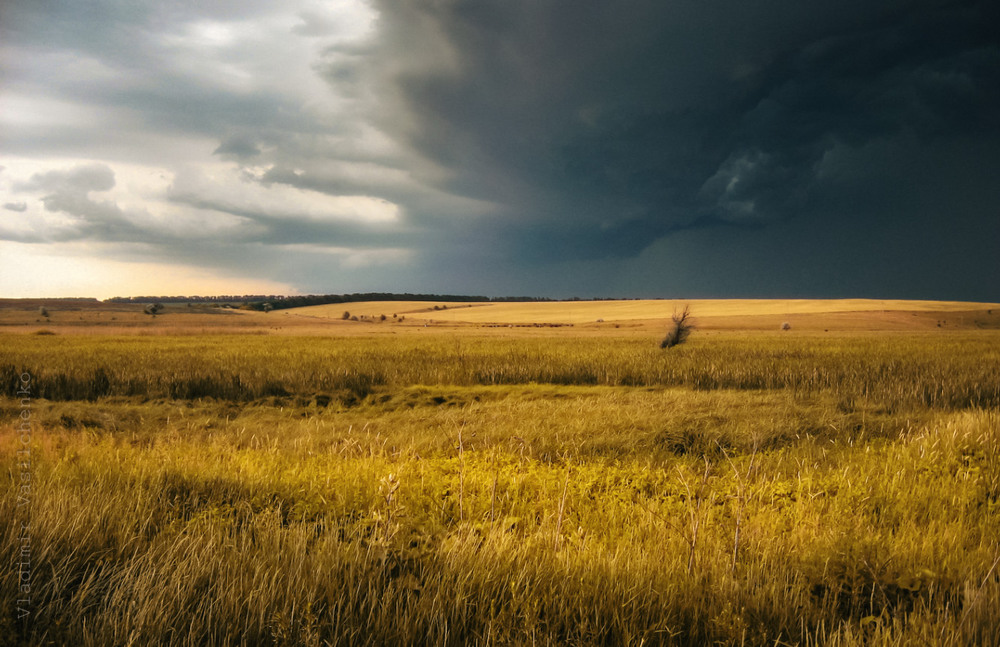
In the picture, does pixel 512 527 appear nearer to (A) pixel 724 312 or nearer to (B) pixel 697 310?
(A) pixel 724 312

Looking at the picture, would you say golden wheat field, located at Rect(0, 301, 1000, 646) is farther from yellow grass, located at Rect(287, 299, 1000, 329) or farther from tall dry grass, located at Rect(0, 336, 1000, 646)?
yellow grass, located at Rect(287, 299, 1000, 329)

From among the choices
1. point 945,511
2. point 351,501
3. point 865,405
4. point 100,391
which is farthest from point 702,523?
point 100,391

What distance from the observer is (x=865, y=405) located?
13.4 meters

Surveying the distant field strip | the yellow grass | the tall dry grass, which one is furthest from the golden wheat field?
the distant field strip

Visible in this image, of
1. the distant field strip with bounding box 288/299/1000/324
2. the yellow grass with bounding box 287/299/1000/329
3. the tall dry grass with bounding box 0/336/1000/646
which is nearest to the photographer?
the tall dry grass with bounding box 0/336/1000/646

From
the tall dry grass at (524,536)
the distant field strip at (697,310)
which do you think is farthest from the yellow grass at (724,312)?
the tall dry grass at (524,536)

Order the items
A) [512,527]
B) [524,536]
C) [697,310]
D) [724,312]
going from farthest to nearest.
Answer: [697,310] → [724,312] → [512,527] → [524,536]

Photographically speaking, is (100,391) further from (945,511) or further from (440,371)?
(945,511)

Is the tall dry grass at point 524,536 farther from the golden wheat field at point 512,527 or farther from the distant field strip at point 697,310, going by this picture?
the distant field strip at point 697,310

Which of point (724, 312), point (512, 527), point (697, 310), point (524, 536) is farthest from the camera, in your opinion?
point (697, 310)

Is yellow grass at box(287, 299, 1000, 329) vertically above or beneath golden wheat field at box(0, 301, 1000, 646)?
above

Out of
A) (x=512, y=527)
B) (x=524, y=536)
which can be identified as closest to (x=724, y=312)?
(x=512, y=527)

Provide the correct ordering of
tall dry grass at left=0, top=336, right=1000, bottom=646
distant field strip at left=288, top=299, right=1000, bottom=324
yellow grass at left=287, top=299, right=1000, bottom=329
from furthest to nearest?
distant field strip at left=288, top=299, right=1000, bottom=324
yellow grass at left=287, top=299, right=1000, bottom=329
tall dry grass at left=0, top=336, right=1000, bottom=646

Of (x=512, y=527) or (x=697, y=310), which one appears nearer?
(x=512, y=527)
